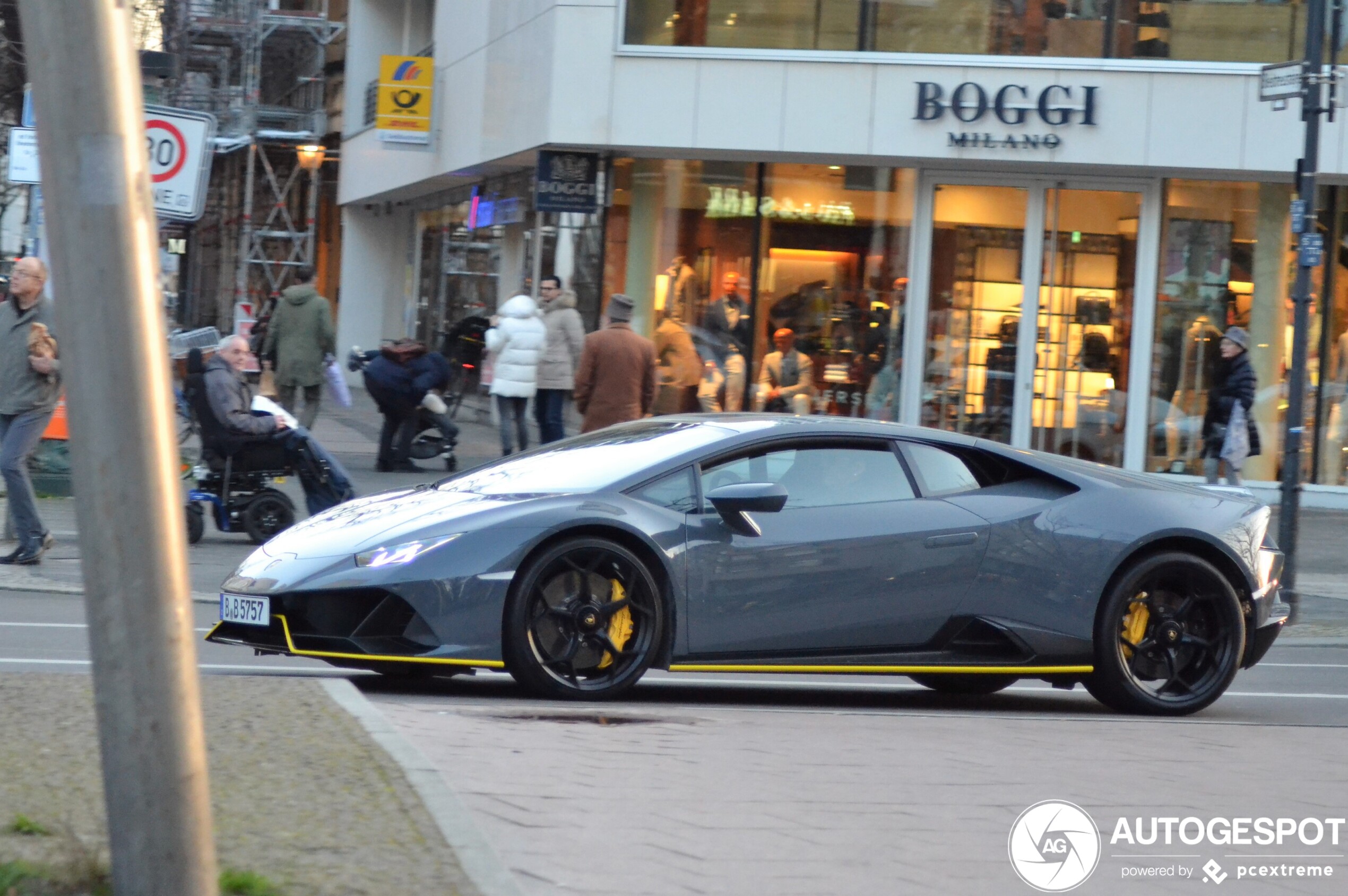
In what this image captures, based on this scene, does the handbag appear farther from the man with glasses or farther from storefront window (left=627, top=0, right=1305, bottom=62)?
the man with glasses

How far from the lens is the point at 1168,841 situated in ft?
17.8

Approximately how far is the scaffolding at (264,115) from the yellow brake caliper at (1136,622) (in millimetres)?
34340

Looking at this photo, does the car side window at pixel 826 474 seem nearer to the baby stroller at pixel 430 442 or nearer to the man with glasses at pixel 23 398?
the man with glasses at pixel 23 398

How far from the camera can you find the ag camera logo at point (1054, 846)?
16.5ft

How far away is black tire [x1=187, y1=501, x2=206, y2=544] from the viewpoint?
42.8 feet

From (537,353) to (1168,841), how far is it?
13.1 m

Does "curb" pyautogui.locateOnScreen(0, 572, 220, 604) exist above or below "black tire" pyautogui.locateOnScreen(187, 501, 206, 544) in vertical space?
below

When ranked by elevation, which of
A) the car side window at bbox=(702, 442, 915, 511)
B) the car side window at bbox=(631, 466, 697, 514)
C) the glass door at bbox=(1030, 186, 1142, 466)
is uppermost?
the glass door at bbox=(1030, 186, 1142, 466)

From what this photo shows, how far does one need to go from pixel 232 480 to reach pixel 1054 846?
892 centimetres

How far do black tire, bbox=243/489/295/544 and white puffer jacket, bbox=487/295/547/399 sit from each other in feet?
16.3

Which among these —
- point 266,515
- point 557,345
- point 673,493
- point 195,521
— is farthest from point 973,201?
point 673,493

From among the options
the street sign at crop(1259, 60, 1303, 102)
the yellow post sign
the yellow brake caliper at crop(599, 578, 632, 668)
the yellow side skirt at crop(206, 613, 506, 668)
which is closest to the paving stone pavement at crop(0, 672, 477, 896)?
the yellow side skirt at crop(206, 613, 506, 668)

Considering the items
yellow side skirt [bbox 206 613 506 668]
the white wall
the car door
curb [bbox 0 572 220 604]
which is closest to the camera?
yellow side skirt [bbox 206 613 506 668]

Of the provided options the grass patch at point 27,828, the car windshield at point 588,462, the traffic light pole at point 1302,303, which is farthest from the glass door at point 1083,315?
the grass patch at point 27,828
